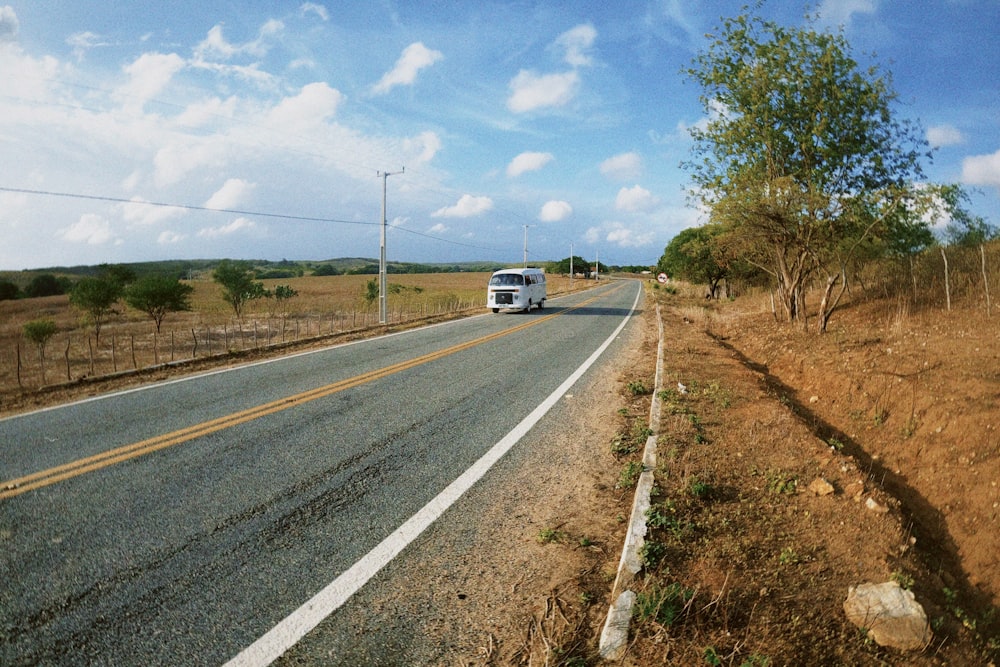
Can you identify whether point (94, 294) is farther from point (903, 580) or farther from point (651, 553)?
point (903, 580)

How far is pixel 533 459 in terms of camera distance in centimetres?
561

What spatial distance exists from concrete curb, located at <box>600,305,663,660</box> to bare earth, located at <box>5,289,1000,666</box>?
0.22ft

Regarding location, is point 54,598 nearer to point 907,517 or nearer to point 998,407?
point 907,517

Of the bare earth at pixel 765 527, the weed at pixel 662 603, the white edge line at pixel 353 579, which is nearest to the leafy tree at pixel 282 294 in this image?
the bare earth at pixel 765 527

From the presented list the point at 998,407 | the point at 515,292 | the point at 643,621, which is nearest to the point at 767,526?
the point at 643,621

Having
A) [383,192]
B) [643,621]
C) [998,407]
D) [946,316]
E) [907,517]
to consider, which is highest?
[383,192]

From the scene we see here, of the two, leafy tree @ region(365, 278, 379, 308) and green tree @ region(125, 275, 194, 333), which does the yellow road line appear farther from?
leafy tree @ region(365, 278, 379, 308)

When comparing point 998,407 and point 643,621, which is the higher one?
point 998,407

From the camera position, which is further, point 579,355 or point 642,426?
point 579,355

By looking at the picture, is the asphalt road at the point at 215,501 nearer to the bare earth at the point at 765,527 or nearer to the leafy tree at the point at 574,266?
the bare earth at the point at 765,527

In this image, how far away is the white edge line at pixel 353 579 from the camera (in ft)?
9.12

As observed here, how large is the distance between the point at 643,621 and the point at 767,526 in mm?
1781

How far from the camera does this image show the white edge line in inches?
109

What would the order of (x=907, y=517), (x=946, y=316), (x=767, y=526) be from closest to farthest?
(x=767, y=526)
(x=907, y=517)
(x=946, y=316)
